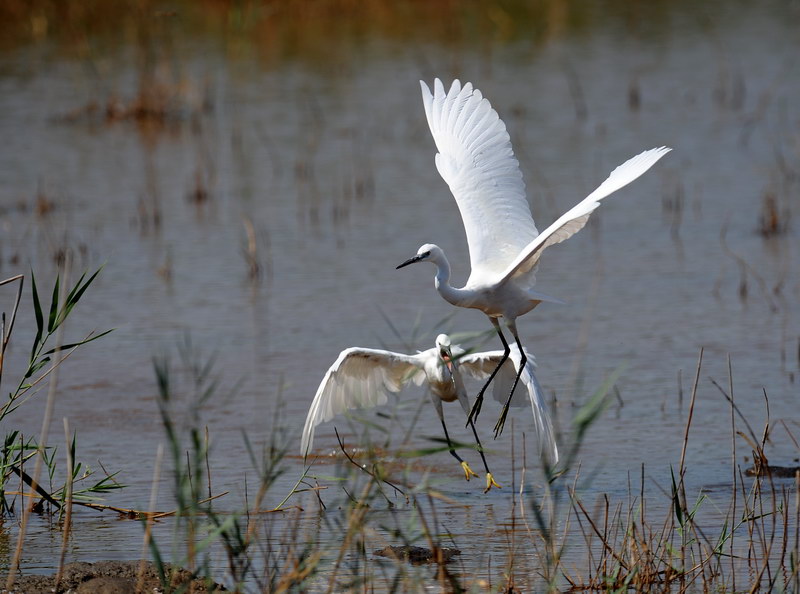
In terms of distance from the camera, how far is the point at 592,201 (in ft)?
16.3

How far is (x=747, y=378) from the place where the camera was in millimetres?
7000

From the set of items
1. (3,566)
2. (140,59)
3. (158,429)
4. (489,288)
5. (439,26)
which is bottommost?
(3,566)

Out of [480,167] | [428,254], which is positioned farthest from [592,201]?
[480,167]

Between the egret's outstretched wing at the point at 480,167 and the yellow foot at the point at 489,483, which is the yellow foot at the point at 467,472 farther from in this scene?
the egret's outstretched wing at the point at 480,167

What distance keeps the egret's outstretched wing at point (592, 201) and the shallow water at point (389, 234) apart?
2.11ft

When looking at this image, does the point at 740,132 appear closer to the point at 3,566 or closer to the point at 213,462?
the point at 213,462

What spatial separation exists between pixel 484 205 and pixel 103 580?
3033mm

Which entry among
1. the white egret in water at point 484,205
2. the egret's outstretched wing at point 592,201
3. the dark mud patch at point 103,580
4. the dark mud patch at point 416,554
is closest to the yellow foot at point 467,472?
the white egret in water at point 484,205

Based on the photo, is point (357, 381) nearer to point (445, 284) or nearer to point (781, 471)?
point (445, 284)

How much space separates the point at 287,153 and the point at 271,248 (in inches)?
135

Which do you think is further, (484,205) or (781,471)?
(484,205)

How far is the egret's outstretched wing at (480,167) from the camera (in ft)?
21.4

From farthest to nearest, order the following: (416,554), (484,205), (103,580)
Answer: (484,205), (416,554), (103,580)

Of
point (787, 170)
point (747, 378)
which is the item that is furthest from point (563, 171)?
point (747, 378)
